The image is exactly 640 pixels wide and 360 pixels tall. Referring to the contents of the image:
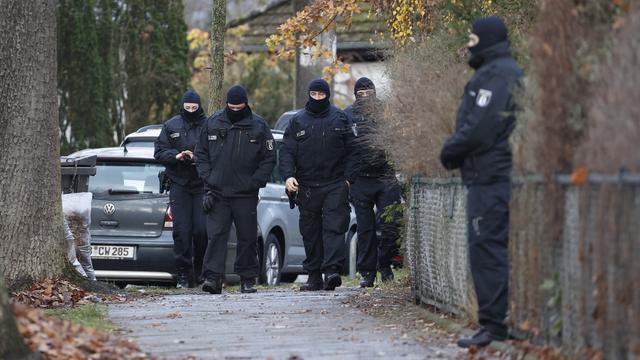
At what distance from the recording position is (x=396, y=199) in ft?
50.9

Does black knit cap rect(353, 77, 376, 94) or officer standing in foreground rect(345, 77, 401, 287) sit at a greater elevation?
black knit cap rect(353, 77, 376, 94)

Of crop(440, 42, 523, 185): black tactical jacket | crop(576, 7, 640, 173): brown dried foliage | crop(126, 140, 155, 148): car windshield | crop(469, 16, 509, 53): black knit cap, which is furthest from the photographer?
crop(126, 140, 155, 148): car windshield

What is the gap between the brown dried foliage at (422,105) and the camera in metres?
10.5

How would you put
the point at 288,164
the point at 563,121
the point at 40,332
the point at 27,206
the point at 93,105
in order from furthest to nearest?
the point at 93,105 → the point at 288,164 → the point at 27,206 → the point at 40,332 → the point at 563,121

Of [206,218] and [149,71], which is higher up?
[149,71]

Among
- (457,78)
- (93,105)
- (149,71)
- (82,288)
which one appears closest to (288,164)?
(82,288)

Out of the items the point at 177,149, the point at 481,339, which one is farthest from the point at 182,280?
the point at 481,339

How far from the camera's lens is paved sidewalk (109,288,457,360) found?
30.4ft

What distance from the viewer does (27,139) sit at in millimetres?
13406

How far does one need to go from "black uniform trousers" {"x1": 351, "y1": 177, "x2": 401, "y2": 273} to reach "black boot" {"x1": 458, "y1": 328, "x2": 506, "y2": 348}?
5.79 meters

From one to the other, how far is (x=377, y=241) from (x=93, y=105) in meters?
15.4

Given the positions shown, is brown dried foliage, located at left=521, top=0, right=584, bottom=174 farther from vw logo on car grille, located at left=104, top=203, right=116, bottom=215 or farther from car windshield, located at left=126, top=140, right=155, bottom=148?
car windshield, located at left=126, top=140, right=155, bottom=148

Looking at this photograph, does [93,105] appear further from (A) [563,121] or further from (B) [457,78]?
(A) [563,121]

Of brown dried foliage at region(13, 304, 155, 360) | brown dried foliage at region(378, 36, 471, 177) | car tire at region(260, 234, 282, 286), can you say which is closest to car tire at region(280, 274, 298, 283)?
car tire at region(260, 234, 282, 286)
